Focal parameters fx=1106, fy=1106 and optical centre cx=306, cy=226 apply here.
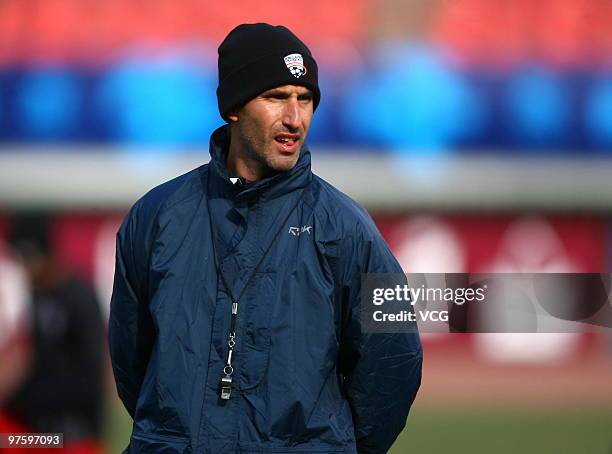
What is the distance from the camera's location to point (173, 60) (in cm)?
287

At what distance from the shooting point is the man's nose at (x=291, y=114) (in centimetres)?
173

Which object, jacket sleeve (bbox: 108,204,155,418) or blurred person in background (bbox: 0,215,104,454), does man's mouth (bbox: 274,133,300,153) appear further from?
blurred person in background (bbox: 0,215,104,454)

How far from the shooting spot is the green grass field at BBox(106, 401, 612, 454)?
9.80 ft

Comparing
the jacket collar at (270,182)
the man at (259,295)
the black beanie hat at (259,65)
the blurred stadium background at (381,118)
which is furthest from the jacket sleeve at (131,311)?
the blurred stadium background at (381,118)

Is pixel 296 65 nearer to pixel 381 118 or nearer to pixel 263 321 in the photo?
pixel 263 321

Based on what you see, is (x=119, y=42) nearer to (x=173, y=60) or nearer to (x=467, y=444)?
(x=173, y=60)

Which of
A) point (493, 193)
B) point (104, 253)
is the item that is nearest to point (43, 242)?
point (104, 253)

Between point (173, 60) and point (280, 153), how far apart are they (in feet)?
3.98

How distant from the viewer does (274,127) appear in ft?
5.74

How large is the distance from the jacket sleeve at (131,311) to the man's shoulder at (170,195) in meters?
0.02

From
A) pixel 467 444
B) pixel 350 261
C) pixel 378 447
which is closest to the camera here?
pixel 350 261

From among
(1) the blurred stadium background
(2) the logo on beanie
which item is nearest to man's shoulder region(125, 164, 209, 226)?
(2) the logo on beanie

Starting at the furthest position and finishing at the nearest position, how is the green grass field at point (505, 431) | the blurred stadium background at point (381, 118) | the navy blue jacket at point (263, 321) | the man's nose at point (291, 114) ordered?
1. the green grass field at point (505, 431)
2. the blurred stadium background at point (381, 118)
3. the man's nose at point (291, 114)
4. the navy blue jacket at point (263, 321)

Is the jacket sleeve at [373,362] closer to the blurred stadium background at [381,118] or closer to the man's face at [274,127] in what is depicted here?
the man's face at [274,127]
